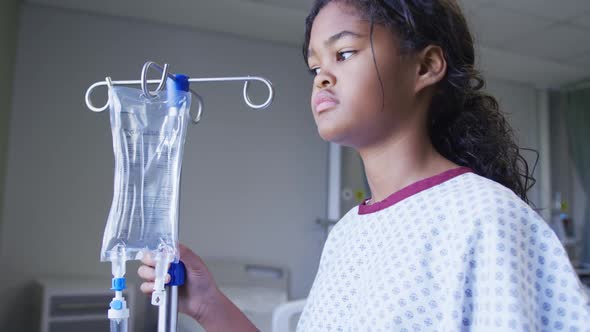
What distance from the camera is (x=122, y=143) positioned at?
2.20 feet

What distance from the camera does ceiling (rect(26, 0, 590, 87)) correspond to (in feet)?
9.20

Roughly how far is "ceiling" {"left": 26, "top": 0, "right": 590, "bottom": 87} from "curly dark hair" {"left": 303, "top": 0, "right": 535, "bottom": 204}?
2.09 meters

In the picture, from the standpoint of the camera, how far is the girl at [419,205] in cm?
52

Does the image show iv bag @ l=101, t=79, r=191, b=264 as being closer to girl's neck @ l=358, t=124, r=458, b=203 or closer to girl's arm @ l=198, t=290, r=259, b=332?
girl's arm @ l=198, t=290, r=259, b=332

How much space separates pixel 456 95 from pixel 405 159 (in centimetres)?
14

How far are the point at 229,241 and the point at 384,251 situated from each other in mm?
2650

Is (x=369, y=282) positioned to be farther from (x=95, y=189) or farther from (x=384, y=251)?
(x=95, y=189)

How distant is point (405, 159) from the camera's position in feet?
2.33

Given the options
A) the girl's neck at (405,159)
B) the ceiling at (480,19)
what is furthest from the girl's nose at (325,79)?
the ceiling at (480,19)

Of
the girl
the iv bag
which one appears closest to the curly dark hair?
the girl

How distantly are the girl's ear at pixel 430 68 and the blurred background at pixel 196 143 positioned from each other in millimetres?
1861

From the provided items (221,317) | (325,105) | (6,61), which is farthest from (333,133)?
(6,61)

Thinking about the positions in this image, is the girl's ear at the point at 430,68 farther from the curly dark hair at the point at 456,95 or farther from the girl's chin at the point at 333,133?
the girl's chin at the point at 333,133

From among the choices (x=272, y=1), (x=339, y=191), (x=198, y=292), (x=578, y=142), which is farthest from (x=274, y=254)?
(x=578, y=142)
